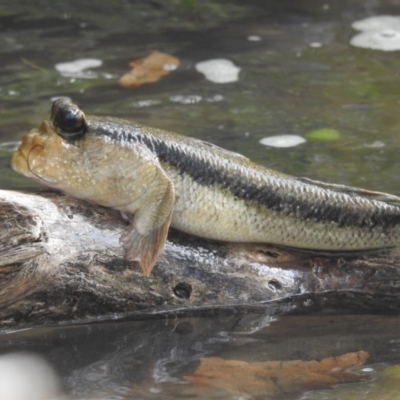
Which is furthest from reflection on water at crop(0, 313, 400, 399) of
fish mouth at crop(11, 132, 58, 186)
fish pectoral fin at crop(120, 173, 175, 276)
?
fish mouth at crop(11, 132, 58, 186)

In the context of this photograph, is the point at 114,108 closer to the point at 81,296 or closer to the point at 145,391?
the point at 81,296

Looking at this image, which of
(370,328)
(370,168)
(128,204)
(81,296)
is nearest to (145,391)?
(81,296)

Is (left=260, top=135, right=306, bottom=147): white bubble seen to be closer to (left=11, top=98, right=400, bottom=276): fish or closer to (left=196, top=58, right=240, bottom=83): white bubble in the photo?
(left=196, top=58, right=240, bottom=83): white bubble

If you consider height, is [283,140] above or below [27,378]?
below

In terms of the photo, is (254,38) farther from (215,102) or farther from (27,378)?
(27,378)

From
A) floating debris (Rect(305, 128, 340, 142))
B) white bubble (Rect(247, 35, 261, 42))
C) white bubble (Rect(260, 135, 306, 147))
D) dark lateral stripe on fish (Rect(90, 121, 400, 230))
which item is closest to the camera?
dark lateral stripe on fish (Rect(90, 121, 400, 230))

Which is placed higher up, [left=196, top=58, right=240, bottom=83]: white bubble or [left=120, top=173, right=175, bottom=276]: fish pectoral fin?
[left=120, top=173, right=175, bottom=276]: fish pectoral fin

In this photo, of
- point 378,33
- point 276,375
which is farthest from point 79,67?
point 276,375
